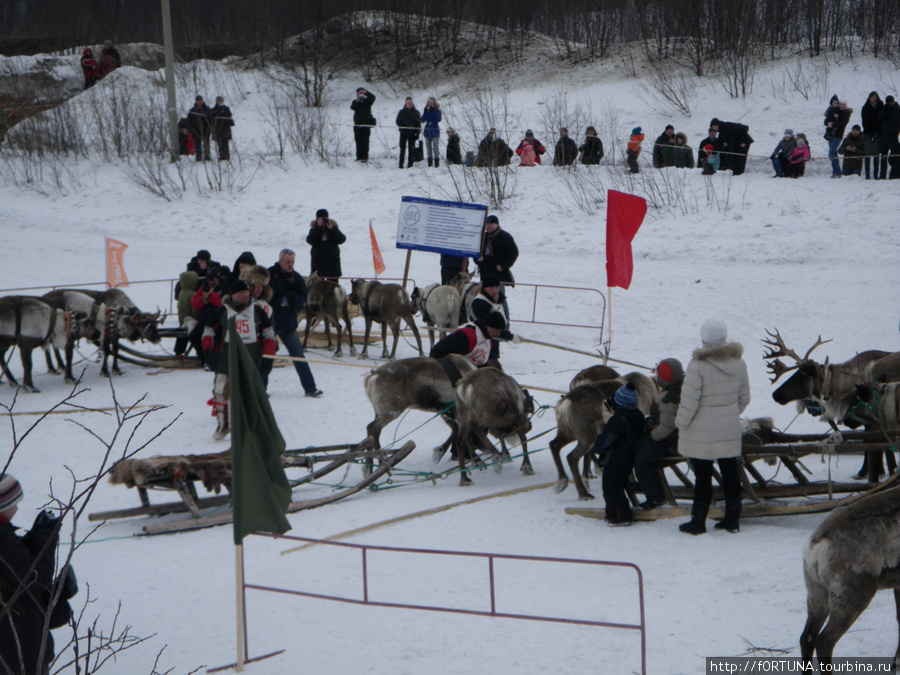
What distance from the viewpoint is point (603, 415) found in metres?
7.29

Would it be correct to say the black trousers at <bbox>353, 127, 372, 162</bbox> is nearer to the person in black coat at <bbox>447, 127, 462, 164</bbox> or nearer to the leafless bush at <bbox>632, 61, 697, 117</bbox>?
the person in black coat at <bbox>447, 127, 462, 164</bbox>

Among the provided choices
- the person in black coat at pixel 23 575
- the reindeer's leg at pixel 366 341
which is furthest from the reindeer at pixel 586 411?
the reindeer's leg at pixel 366 341

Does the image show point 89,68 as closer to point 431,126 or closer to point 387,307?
point 431,126

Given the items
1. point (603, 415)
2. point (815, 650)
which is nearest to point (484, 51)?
point (603, 415)

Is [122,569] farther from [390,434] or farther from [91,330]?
[91,330]

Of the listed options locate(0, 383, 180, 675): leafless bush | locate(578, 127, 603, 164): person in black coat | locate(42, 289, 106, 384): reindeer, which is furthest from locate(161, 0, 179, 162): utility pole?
locate(0, 383, 180, 675): leafless bush

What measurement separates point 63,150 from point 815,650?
2625 centimetres

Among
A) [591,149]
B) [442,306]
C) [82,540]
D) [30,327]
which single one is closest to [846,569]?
[82,540]

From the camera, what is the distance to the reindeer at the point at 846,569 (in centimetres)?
425

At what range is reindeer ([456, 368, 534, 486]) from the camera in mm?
7824

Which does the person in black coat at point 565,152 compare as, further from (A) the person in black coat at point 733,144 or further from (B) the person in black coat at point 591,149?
(A) the person in black coat at point 733,144

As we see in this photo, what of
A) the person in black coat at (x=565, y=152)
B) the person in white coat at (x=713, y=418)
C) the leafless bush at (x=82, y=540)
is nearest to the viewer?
the leafless bush at (x=82, y=540)

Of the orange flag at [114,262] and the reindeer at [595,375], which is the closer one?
the reindeer at [595,375]

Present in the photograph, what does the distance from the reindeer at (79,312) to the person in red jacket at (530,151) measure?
42.4ft
